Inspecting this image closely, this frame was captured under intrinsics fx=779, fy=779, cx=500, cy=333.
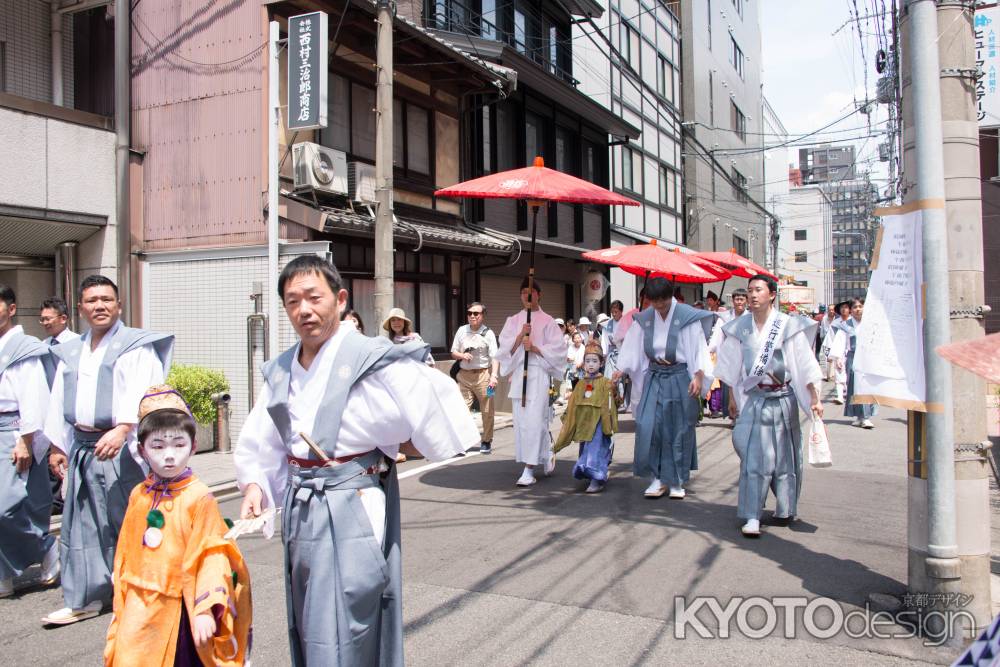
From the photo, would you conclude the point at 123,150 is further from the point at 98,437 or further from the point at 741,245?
the point at 741,245

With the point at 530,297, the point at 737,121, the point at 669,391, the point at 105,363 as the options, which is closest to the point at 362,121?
the point at 530,297

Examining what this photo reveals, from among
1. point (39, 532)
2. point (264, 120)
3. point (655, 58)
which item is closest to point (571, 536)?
point (39, 532)

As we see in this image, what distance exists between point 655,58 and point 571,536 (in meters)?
25.7

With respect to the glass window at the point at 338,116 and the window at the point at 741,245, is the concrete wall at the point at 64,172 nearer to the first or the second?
the glass window at the point at 338,116

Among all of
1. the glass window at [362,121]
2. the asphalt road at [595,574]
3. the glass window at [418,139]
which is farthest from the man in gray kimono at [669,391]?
the glass window at [418,139]

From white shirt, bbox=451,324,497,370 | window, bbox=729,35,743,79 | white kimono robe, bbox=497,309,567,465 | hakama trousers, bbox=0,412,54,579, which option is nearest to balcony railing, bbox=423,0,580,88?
white shirt, bbox=451,324,497,370

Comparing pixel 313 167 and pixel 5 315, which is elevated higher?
pixel 313 167

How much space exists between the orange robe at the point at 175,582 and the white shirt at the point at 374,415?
0.31m

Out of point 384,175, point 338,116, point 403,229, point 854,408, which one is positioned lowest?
point 854,408

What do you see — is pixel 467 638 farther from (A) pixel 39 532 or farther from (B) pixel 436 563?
(A) pixel 39 532

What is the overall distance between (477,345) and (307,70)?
4.48 metres

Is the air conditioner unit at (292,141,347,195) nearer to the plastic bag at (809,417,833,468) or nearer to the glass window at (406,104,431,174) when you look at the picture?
the glass window at (406,104,431,174)

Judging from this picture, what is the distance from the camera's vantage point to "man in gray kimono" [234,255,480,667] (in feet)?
9.56

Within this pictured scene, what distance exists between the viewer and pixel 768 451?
6.24 meters
